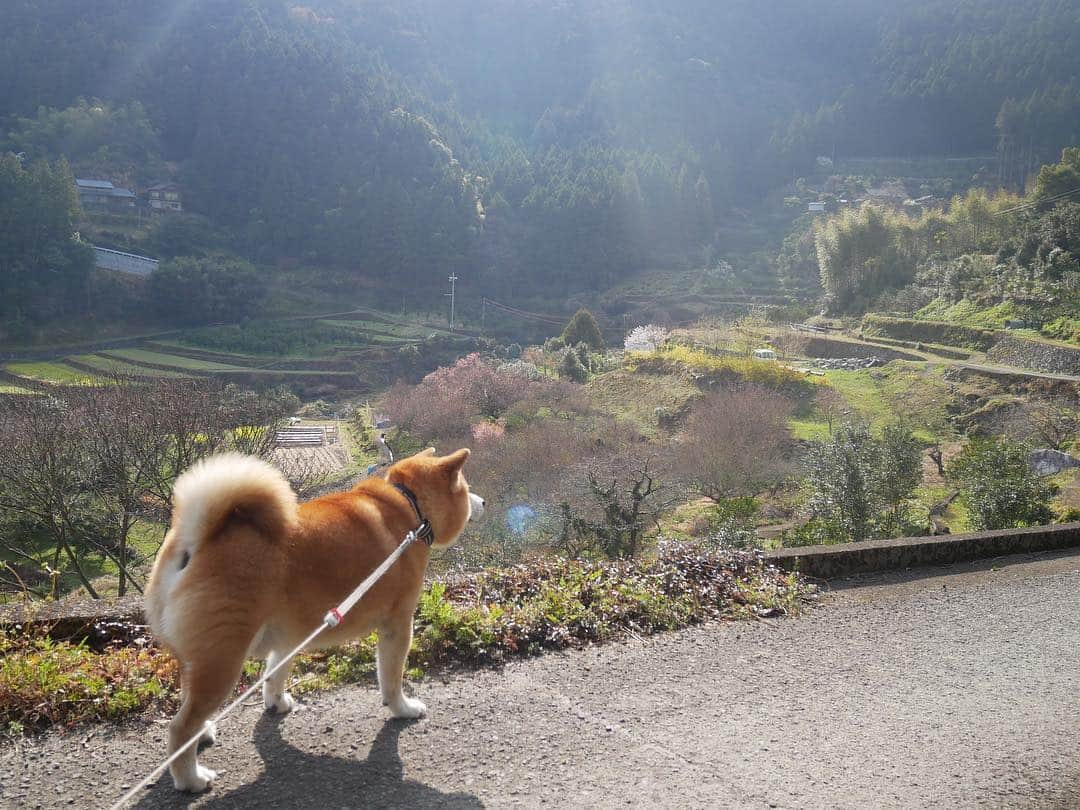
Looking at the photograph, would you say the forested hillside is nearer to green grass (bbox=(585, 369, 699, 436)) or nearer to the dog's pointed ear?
green grass (bbox=(585, 369, 699, 436))

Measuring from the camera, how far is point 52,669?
2.89m

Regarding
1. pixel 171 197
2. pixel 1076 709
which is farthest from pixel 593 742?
pixel 171 197

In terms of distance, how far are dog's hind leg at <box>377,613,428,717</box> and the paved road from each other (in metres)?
0.07

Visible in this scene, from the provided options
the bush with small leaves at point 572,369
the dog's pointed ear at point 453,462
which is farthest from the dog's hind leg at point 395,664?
the bush with small leaves at point 572,369

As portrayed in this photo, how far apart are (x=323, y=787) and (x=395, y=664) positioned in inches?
20.8

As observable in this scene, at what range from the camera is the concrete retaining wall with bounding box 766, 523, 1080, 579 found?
17.8ft

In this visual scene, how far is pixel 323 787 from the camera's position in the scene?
8.20 feet

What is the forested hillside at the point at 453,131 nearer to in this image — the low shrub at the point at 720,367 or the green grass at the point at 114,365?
the green grass at the point at 114,365

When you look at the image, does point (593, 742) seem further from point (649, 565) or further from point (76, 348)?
point (76, 348)

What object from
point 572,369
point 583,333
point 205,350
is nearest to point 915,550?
point 572,369

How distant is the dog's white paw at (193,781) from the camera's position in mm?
2387

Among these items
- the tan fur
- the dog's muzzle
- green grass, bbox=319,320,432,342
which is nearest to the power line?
green grass, bbox=319,320,432,342

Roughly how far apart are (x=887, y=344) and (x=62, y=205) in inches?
2105

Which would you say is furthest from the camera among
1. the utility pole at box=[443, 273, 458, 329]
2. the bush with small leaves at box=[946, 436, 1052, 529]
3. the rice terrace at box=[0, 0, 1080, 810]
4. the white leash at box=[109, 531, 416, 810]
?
the utility pole at box=[443, 273, 458, 329]
